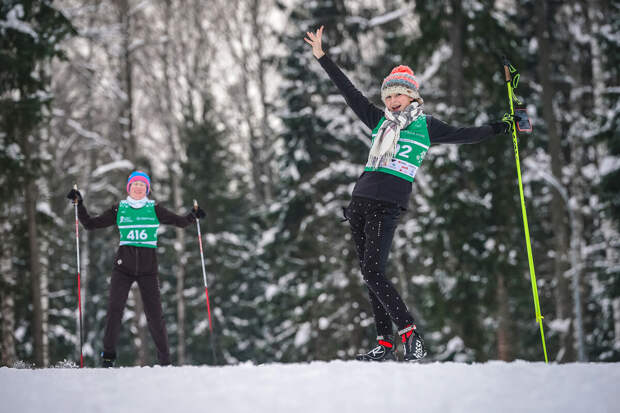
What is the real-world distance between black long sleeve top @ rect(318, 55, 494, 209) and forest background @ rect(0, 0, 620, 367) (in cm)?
616

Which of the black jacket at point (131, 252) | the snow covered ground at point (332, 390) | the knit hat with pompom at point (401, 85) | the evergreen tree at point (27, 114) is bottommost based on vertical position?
the snow covered ground at point (332, 390)

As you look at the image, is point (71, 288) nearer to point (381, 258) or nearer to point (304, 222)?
point (304, 222)

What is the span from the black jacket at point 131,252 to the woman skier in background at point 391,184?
207 cm

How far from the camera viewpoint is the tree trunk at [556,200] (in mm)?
14609

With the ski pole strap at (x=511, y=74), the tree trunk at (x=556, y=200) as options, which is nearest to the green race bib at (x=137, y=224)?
the ski pole strap at (x=511, y=74)

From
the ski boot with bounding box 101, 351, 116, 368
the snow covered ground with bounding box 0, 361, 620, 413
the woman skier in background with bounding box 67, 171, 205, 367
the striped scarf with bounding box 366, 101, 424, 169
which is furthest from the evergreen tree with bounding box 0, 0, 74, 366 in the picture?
the striped scarf with bounding box 366, 101, 424, 169

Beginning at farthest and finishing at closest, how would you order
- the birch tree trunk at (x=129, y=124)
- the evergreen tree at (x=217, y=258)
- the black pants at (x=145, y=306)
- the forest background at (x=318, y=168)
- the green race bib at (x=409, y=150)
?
the evergreen tree at (x=217, y=258) → the birch tree trunk at (x=129, y=124) → the forest background at (x=318, y=168) → the black pants at (x=145, y=306) → the green race bib at (x=409, y=150)

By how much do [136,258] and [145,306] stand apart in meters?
0.46

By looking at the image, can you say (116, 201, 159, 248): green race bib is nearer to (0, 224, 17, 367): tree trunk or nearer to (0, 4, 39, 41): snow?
(0, 224, 17, 367): tree trunk

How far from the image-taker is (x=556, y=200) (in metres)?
15.5

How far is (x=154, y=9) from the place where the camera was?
20000 millimetres

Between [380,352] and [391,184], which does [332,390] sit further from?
[391,184]

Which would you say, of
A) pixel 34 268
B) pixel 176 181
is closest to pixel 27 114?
pixel 34 268

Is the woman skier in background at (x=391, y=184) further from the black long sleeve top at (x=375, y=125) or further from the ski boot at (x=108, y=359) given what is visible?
the ski boot at (x=108, y=359)
